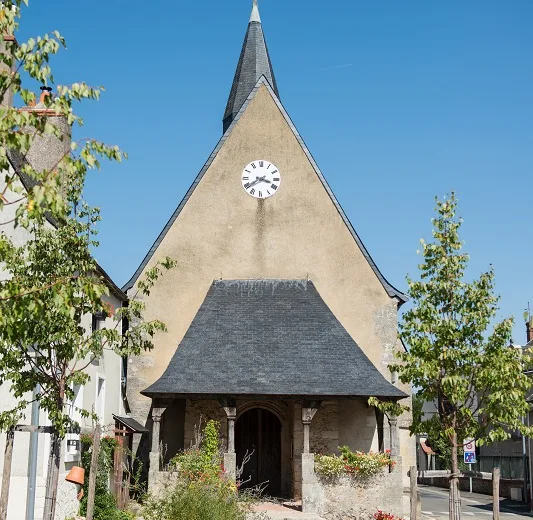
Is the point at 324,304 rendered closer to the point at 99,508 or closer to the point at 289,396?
the point at 289,396

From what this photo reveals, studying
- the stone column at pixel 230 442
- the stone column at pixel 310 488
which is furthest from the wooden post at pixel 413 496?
the stone column at pixel 230 442

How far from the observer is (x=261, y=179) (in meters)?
22.9

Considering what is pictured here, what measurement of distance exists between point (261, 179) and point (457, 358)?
10693 mm

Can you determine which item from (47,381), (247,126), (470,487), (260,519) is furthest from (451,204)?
(470,487)

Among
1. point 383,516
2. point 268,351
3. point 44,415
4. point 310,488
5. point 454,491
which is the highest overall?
point 268,351

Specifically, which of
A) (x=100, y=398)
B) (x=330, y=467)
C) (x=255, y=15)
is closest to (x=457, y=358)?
(x=330, y=467)

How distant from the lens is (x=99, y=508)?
15438 mm

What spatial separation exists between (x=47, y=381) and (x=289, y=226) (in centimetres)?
1262

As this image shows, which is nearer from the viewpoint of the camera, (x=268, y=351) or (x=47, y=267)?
(x=47, y=267)

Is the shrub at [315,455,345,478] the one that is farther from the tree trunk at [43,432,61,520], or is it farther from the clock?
the tree trunk at [43,432,61,520]

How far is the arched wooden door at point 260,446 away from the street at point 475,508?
4097 mm

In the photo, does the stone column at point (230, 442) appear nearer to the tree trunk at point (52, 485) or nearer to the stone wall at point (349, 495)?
the stone wall at point (349, 495)

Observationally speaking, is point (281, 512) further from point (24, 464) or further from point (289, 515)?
point (24, 464)

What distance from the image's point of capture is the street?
77.8 ft
